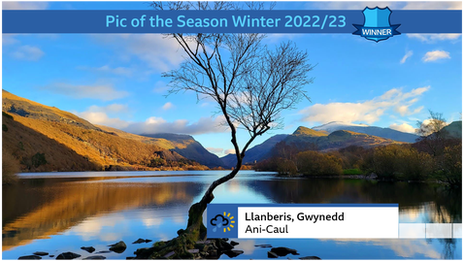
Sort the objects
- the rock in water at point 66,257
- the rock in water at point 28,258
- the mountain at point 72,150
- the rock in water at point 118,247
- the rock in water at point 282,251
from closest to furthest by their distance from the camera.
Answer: the rock in water at point 28,258 < the rock in water at point 66,257 < the rock in water at point 282,251 < the rock in water at point 118,247 < the mountain at point 72,150


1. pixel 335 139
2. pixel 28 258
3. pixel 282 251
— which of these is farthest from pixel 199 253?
pixel 335 139

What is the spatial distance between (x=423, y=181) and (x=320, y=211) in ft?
151

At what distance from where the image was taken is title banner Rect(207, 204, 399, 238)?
8.92m

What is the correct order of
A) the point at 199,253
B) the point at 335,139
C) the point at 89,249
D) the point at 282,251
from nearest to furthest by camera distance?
the point at 199,253 → the point at 282,251 → the point at 89,249 → the point at 335,139

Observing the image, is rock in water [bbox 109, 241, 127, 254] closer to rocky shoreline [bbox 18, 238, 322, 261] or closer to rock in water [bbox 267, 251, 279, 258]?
rocky shoreline [bbox 18, 238, 322, 261]

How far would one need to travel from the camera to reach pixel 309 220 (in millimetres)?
8977

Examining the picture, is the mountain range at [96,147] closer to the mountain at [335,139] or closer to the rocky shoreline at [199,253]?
the mountain at [335,139]

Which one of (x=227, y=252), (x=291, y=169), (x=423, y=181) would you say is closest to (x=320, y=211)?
(x=227, y=252)

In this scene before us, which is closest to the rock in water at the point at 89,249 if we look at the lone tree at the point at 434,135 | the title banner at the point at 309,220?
the title banner at the point at 309,220

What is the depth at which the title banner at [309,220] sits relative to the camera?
8922 millimetres

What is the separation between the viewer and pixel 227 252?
35.1 ft

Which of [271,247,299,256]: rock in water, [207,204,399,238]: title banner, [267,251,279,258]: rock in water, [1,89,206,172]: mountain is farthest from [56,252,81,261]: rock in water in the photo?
[1,89,206,172]: mountain

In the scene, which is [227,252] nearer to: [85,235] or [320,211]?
[320,211]

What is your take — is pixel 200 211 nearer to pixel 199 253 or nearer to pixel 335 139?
pixel 199 253
